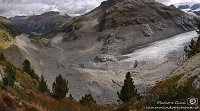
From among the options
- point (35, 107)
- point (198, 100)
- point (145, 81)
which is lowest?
point (145, 81)

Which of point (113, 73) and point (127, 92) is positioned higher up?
point (127, 92)

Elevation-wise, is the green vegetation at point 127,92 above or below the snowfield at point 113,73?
above

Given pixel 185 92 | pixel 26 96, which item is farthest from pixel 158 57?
pixel 185 92

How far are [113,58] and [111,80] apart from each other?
60.3m

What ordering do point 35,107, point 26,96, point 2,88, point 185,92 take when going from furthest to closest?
point 26,96 < point 2,88 < point 35,107 < point 185,92

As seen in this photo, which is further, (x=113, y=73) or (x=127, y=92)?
(x=113, y=73)

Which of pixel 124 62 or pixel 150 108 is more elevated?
pixel 150 108

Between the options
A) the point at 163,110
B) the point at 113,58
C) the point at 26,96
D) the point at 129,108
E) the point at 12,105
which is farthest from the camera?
the point at 113,58

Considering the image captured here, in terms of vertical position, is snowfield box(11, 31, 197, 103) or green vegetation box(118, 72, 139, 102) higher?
green vegetation box(118, 72, 139, 102)

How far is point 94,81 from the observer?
136875 millimetres

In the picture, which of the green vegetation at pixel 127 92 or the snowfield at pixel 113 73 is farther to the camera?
the snowfield at pixel 113 73

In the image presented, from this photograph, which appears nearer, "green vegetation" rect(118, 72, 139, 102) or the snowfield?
"green vegetation" rect(118, 72, 139, 102)

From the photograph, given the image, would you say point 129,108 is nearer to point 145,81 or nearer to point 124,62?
point 145,81

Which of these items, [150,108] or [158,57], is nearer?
[150,108]
